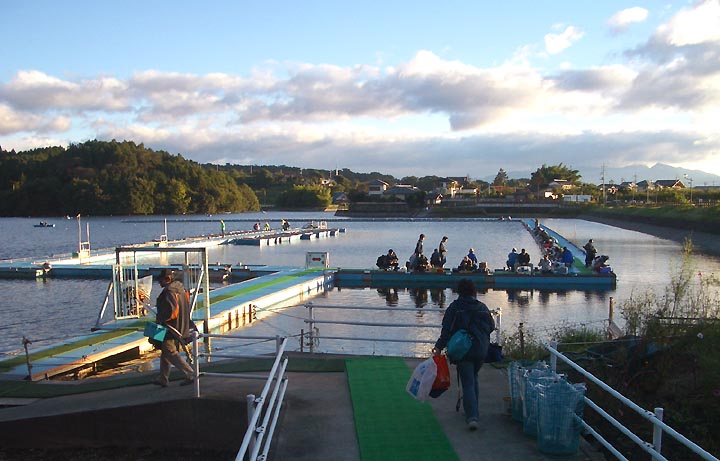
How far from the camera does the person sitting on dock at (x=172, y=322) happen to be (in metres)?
7.11

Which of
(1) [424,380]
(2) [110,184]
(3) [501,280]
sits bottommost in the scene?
(3) [501,280]

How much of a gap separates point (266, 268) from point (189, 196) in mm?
114581

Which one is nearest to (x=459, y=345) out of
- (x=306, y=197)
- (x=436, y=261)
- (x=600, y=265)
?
(x=436, y=261)

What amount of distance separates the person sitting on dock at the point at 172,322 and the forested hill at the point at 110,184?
406 ft

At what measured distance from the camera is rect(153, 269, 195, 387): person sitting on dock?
23.3 feet

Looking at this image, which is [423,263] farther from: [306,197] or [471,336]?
[306,197]

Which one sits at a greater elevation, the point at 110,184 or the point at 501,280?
the point at 110,184

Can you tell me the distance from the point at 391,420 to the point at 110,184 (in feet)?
421

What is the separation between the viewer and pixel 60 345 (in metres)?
12.0

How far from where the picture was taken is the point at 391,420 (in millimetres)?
6176

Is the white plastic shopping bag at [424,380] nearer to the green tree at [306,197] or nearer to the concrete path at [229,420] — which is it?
the concrete path at [229,420]

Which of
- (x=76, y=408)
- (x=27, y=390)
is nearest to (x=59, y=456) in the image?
(x=76, y=408)

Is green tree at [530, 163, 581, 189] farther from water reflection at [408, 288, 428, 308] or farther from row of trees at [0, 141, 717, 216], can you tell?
water reflection at [408, 288, 428, 308]

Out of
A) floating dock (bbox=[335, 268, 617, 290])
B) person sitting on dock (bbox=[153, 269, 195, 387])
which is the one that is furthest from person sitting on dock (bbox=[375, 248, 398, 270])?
person sitting on dock (bbox=[153, 269, 195, 387])
